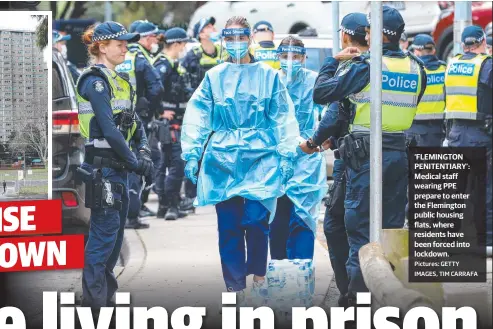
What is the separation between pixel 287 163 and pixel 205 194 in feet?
1.73

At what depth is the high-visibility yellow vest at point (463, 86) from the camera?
10789 millimetres

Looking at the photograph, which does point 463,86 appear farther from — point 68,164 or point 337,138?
point 68,164

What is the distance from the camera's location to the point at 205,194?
27.5 ft

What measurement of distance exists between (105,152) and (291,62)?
75.6 inches

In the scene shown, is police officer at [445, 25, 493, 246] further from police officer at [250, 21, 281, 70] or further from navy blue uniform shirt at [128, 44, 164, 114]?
navy blue uniform shirt at [128, 44, 164, 114]

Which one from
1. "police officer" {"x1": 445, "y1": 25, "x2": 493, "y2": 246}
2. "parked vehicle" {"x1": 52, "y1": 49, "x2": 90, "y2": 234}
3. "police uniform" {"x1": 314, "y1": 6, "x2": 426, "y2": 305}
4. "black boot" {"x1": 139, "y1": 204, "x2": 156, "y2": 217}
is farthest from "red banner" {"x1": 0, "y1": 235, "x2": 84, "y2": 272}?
"black boot" {"x1": 139, "y1": 204, "x2": 156, "y2": 217}

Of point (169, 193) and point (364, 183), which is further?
point (169, 193)

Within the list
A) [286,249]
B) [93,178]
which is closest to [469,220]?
[286,249]

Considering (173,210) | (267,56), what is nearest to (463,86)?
(267,56)

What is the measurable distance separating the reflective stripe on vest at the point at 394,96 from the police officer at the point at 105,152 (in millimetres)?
1287

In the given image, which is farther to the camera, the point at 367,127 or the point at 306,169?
the point at 306,169

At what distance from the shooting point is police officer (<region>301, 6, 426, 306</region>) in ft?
25.5

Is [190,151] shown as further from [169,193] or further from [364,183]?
[169,193]

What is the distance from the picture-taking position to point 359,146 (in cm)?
778
